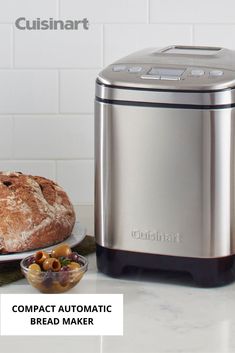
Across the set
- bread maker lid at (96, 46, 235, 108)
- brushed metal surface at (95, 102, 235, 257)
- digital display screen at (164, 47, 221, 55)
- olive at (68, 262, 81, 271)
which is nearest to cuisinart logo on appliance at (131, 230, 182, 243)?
brushed metal surface at (95, 102, 235, 257)

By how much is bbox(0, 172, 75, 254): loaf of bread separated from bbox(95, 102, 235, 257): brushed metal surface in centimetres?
13

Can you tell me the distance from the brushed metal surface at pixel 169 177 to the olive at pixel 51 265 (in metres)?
0.12

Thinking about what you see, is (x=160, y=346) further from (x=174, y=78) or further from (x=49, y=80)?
(x=49, y=80)

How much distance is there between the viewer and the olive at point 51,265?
1523 millimetres

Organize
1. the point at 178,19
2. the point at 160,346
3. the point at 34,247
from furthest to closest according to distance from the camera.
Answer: the point at 178,19 < the point at 34,247 < the point at 160,346

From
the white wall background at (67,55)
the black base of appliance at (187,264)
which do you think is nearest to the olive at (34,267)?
the black base of appliance at (187,264)

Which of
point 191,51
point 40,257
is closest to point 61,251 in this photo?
point 40,257

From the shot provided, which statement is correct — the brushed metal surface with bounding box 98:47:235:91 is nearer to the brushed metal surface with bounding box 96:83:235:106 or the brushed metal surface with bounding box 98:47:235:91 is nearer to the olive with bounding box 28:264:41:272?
the brushed metal surface with bounding box 96:83:235:106

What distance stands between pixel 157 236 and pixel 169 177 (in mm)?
100

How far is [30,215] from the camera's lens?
163 centimetres

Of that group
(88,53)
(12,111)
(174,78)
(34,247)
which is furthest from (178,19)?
(34,247)

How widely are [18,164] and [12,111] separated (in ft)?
0.39

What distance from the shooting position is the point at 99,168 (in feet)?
5.25

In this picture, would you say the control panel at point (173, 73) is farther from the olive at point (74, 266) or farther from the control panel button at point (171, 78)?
the olive at point (74, 266)
